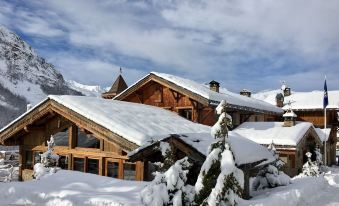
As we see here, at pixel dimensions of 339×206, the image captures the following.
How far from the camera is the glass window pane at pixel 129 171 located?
15202mm

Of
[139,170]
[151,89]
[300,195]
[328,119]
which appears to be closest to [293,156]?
[151,89]

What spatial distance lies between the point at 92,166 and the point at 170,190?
879 centimetres

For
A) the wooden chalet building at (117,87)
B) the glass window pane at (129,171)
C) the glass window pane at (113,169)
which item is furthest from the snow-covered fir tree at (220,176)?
the wooden chalet building at (117,87)

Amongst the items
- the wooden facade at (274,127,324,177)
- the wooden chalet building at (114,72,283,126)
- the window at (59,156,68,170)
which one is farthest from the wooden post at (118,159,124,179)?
the wooden facade at (274,127,324,177)

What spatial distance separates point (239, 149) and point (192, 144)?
179cm

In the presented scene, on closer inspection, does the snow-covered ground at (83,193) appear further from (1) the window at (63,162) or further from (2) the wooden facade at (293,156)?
(2) the wooden facade at (293,156)

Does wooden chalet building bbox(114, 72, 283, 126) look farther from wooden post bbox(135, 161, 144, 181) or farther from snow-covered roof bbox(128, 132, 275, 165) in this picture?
snow-covered roof bbox(128, 132, 275, 165)

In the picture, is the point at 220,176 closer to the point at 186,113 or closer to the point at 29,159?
the point at 29,159

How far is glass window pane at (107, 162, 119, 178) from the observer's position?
15.7 m

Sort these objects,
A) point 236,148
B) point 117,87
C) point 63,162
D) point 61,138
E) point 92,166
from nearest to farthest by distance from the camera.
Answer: point 236,148 < point 92,166 < point 63,162 < point 61,138 < point 117,87

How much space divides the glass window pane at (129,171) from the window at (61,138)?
4585mm

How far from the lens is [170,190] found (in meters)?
8.52

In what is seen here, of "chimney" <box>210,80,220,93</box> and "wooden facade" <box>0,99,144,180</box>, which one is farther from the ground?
"chimney" <box>210,80,220,93</box>

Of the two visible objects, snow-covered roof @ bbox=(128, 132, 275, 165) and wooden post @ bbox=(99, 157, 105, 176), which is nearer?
snow-covered roof @ bbox=(128, 132, 275, 165)
